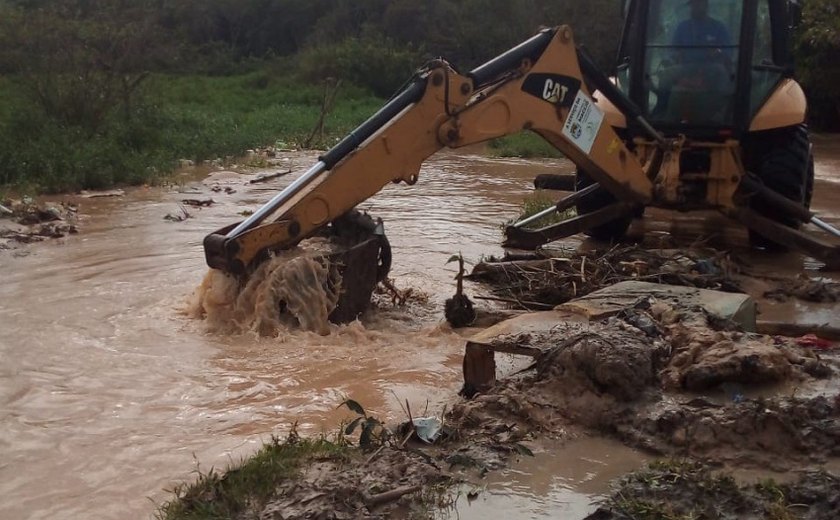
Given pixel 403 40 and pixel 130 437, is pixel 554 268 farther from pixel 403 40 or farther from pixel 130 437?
pixel 403 40

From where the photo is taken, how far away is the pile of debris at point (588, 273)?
275 inches

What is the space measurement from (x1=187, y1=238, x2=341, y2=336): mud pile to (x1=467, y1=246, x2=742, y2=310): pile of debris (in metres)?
1.50

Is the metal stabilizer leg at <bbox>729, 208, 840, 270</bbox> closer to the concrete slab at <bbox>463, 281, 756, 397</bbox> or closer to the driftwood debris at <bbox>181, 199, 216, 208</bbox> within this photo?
the concrete slab at <bbox>463, 281, 756, 397</bbox>

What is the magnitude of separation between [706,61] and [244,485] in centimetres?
626

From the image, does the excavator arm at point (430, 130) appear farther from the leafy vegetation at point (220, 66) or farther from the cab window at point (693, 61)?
the leafy vegetation at point (220, 66)

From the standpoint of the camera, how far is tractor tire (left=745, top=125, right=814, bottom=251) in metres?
8.59

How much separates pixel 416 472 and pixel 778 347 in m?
1.95

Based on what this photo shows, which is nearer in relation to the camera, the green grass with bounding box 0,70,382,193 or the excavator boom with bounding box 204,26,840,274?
the excavator boom with bounding box 204,26,840,274

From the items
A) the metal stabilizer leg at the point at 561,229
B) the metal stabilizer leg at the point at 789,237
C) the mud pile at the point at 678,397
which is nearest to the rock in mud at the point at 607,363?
the mud pile at the point at 678,397

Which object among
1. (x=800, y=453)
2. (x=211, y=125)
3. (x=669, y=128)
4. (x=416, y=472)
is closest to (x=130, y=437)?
(x=416, y=472)

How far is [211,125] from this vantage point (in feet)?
66.3

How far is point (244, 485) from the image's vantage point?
3.69 meters

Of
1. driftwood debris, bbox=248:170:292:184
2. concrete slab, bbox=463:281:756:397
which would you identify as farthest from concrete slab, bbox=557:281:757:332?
driftwood debris, bbox=248:170:292:184

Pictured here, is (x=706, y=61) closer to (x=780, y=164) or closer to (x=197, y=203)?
(x=780, y=164)
